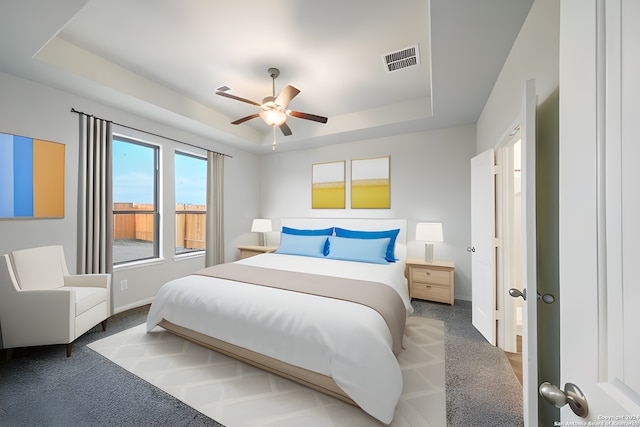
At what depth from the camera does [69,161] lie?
2756 mm

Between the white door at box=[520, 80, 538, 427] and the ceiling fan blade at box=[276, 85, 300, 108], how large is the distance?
1.82 metres

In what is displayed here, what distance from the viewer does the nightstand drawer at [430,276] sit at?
11.1 ft

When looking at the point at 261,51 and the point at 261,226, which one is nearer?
the point at 261,51

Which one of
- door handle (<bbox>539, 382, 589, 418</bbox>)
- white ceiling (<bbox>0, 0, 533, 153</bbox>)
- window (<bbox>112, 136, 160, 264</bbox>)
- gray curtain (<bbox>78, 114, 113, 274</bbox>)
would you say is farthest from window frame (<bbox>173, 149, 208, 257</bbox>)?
→ door handle (<bbox>539, 382, 589, 418</bbox>)

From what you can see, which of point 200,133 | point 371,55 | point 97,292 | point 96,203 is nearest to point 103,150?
point 96,203

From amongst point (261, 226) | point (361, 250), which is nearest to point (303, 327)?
Answer: point (361, 250)

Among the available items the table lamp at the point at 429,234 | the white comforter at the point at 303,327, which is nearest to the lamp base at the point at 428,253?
the table lamp at the point at 429,234

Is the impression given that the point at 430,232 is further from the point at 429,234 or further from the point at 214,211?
the point at 214,211

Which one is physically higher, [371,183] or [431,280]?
[371,183]

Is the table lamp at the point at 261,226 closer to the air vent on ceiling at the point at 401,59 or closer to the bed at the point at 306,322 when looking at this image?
the bed at the point at 306,322

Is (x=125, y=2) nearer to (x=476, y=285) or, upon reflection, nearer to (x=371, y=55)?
(x=371, y=55)

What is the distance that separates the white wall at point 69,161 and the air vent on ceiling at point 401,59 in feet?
10.3

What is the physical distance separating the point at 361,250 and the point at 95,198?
325cm

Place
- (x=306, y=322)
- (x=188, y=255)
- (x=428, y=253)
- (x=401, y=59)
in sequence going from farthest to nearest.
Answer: (x=188, y=255)
(x=428, y=253)
(x=401, y=59)
(x=306, y=322)
